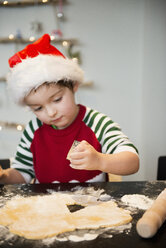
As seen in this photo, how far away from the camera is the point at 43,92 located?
893 millimetres

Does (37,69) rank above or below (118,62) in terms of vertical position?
below

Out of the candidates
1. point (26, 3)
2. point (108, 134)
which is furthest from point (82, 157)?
Result: point (26, 3)

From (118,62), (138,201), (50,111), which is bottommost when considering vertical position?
(138,201)

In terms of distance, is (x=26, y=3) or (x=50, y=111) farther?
(x=26, y=3)

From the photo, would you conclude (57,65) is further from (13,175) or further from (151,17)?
(151,17)

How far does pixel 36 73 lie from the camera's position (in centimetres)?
92

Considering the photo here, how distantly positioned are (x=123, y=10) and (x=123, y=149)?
190cm

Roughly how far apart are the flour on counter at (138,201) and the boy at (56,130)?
130 mm

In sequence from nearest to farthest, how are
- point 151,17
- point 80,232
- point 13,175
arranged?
point 80,232 < point 13,175 < point 151,17

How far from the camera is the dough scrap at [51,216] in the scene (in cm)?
52

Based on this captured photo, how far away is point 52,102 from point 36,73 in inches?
5.1

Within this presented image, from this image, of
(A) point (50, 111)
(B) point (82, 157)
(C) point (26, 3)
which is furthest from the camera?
(C) point (26, 3)

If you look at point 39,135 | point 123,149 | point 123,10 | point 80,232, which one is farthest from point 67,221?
point 123,10

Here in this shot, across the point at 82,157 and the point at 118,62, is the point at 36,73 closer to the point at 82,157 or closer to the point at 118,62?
the point at 82,157
